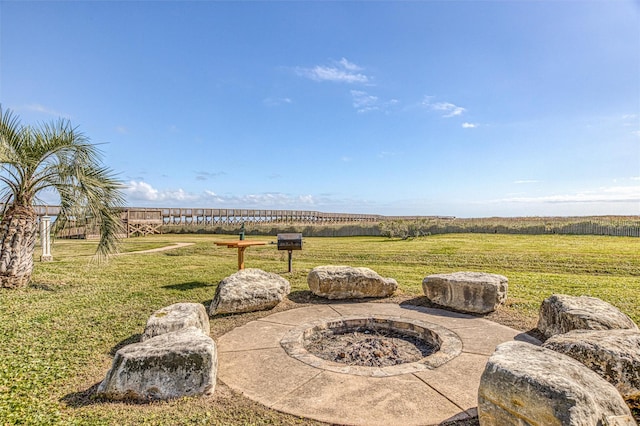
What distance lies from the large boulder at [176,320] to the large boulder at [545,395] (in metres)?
3.51

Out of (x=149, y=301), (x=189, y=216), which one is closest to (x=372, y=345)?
(x=149, y=301)

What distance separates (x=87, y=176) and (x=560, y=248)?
17.7m

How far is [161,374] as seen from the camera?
3.45m

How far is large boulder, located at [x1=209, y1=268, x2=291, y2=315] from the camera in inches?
251

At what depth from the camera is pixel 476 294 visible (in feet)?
20.9

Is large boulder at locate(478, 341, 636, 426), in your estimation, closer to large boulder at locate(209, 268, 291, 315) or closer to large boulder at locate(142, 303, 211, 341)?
large boulder at locate(142, 303, 211, 341)

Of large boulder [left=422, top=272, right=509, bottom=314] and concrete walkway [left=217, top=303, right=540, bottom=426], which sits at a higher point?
large boulder [left=422, top=272, right=509, bottom=314]

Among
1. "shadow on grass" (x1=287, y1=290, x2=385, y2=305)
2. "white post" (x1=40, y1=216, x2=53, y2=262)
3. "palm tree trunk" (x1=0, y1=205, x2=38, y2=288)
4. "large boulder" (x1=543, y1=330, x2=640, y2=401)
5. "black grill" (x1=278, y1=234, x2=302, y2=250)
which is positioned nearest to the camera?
"large boulder" (x1=543, y1=330, x2=640, y2=401)

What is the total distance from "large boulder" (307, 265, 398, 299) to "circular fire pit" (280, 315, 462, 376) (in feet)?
4.64

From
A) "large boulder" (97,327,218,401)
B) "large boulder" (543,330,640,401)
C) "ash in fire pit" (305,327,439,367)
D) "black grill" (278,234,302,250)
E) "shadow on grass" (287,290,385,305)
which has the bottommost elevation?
"ash in fire pit" (305,327,439,367)

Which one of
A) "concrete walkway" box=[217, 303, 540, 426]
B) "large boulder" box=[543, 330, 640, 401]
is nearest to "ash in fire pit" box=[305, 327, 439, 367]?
"concrete walkway" box=[217, 303, 540, 426]

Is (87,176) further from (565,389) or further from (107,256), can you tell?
(565,389)

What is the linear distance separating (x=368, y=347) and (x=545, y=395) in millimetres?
2688

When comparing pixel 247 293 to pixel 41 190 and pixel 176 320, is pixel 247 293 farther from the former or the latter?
pixel 41 190
